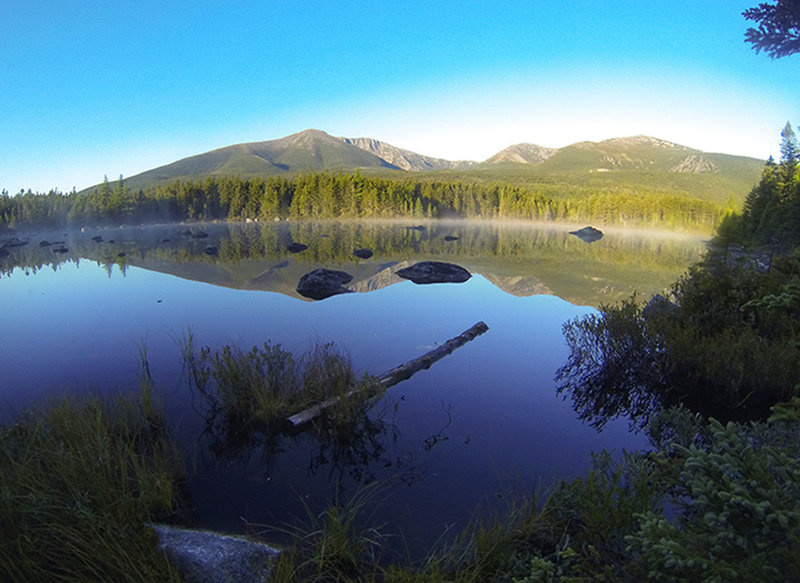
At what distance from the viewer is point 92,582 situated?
327 cm

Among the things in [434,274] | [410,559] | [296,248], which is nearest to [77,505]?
[410,559]

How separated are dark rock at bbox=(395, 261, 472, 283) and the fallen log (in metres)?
8.99

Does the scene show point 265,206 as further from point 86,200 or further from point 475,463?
point 475,463

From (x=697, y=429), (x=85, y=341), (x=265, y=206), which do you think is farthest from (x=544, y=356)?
(x=265, y=206)

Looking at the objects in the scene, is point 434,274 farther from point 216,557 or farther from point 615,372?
point 216,557

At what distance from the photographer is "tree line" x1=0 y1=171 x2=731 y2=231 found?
8338 centimetres

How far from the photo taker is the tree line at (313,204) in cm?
8338

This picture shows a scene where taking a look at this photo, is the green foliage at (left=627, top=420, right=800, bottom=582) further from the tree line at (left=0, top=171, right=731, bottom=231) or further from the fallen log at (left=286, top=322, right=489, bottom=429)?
the tree line at (left=0, top=171, right=731, bottom=231)

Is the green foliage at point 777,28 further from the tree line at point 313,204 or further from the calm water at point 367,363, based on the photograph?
the tree line at point 313,204

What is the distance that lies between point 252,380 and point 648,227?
115462 millimetres

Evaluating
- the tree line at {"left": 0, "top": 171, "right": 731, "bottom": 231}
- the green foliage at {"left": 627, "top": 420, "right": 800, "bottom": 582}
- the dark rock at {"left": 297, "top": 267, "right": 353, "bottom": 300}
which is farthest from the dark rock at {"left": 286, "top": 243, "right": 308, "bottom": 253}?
the tree line at {"left": 0, "top": 171, "right": 731, "bottom": 231}

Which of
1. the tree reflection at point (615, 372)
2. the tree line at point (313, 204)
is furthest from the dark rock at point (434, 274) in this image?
the tree line at point (313, 204)

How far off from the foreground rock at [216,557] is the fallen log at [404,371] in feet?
8.77

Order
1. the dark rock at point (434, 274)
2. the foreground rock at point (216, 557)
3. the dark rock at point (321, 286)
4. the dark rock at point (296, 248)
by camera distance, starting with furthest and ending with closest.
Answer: the dark rock at point (296, 248)
the dark rock at point (434, 274)
the dark rock at point (321, 286)
the foreground rock at point (216, 557)
